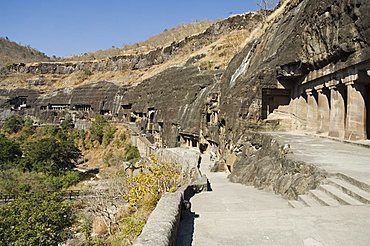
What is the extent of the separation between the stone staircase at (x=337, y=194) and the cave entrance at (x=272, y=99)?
1039 cm

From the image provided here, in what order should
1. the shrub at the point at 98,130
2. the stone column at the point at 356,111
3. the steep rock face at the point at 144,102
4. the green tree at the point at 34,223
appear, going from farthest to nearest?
the shrub at the point at 98,130, the steep rock face at the point at 144,102, the green tree at the point at 34,223, the stone column at the point at 356,111

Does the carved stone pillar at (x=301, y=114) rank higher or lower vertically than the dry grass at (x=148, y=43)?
lower

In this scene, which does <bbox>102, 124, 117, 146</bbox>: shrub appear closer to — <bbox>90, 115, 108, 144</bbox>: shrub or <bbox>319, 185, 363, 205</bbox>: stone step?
<bbox>90, 115, 108, 144</bbox>: shrub

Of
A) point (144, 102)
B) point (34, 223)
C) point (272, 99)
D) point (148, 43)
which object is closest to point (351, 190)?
point (272, 99)

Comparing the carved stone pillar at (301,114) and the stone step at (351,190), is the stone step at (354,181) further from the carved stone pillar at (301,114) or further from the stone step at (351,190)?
the carved stone pillar at (301,114)

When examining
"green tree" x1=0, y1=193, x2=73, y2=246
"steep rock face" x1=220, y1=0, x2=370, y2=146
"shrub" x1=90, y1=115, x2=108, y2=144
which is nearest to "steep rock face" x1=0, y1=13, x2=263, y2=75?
"shrub" x1=90, y1=115, x2=108, y2=144

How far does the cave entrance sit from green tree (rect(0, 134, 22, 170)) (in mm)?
29347

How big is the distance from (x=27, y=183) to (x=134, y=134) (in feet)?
43.3

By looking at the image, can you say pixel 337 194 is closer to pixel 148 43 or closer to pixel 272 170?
pixel 272 170

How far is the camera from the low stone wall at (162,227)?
11.3 feet

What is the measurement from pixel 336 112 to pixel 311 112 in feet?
8.54

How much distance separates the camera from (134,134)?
128 feet

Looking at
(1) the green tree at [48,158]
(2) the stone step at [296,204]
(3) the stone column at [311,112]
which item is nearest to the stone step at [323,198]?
(2) the stone step at [296,204]

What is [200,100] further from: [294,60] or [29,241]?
[29,241]
